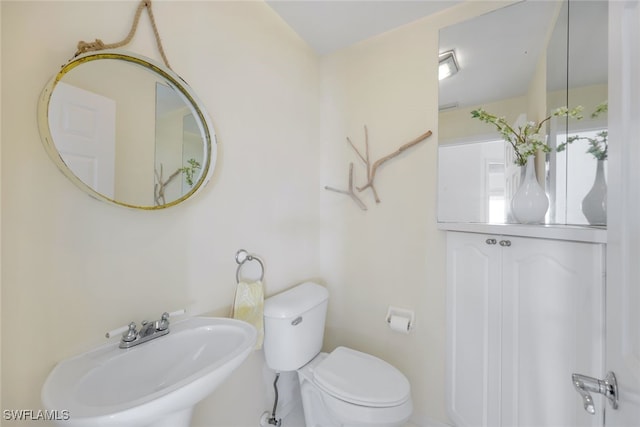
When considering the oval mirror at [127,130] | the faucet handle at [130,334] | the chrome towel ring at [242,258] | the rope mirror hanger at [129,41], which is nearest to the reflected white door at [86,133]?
the oval mirror at [127,130]

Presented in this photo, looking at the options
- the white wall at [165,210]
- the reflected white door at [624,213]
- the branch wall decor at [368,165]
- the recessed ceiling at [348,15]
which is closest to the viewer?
the reflected white door at [624,213]

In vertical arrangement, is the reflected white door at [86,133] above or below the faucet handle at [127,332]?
above

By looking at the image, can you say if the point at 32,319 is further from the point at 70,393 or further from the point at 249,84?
the point at 249,84

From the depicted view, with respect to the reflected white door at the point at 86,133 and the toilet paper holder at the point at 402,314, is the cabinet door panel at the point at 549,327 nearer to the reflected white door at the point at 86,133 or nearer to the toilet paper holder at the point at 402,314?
the toilet paper holder at the point at 402,314

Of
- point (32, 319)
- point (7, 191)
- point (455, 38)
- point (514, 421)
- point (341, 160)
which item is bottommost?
point (514, 421)

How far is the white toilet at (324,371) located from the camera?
1103 millimetres

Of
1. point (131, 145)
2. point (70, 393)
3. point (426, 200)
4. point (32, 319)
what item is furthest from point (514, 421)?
point (131, 145)

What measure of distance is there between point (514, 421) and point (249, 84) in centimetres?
200

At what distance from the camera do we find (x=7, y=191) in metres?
0.67

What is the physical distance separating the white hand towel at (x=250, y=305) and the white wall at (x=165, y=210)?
2.2 inches

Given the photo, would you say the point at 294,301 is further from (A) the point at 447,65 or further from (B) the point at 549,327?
(A) the point at 447,65

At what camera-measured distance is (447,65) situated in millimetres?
1456

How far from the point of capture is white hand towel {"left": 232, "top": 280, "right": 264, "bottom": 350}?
3.99 ft

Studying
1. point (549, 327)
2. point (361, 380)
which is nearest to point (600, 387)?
point (549, 327)
